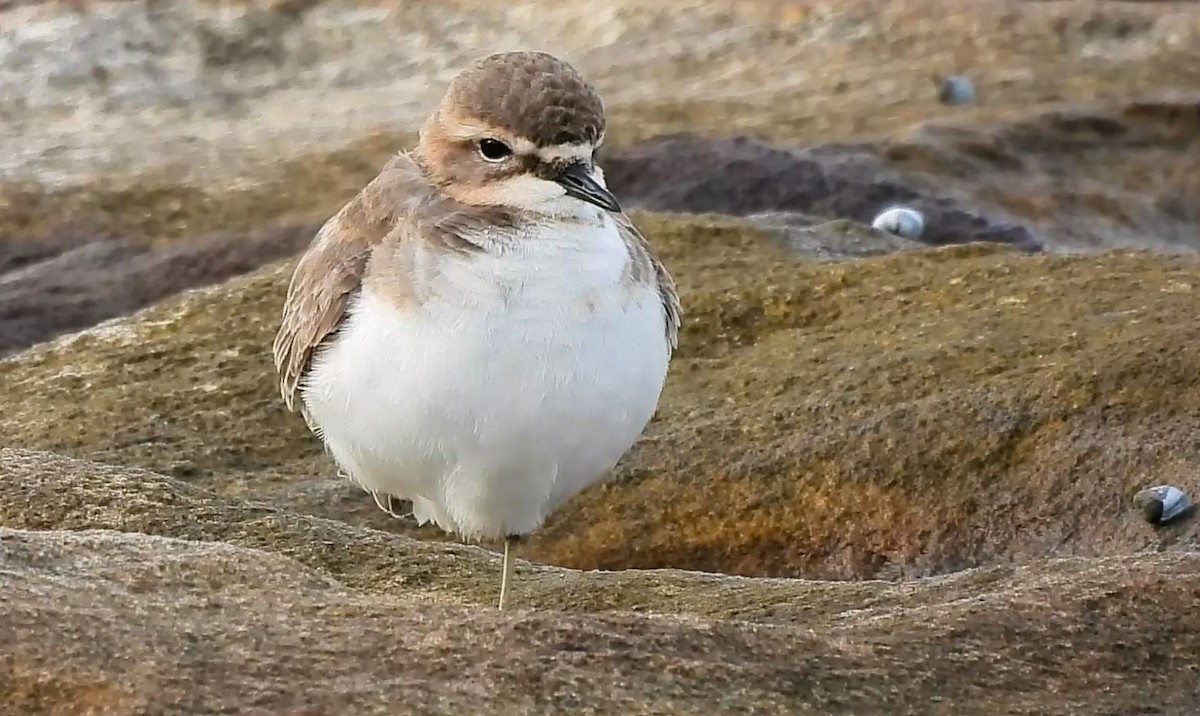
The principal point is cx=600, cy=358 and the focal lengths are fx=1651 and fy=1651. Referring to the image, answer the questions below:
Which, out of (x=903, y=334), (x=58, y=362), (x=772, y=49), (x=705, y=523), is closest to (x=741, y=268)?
(x=903, y=334)

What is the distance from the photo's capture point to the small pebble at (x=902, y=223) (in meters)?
11.1

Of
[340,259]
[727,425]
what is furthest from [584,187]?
[727,425]

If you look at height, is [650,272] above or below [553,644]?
above

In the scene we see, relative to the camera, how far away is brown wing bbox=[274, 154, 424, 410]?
5543mm

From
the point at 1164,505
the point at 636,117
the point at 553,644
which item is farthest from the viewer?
the point at 636,117

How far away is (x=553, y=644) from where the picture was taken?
13.6 feet

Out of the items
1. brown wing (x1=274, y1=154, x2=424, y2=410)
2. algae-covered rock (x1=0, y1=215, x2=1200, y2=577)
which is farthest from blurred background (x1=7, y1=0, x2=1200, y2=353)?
brown wing (x1=274, y1=154, x2=424, y2=410)

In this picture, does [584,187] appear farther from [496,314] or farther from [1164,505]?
[1164,505]

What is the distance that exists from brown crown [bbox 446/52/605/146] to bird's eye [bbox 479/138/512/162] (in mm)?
70

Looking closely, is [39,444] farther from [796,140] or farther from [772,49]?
[772,49]

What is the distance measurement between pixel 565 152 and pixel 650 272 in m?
0.55

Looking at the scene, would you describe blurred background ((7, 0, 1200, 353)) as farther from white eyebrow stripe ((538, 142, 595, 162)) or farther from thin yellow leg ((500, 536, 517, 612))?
white eyebrow stripe ((538, 142, 595, 162))

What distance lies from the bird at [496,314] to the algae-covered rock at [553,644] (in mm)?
611

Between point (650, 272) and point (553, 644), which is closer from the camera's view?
point (553, 644)
